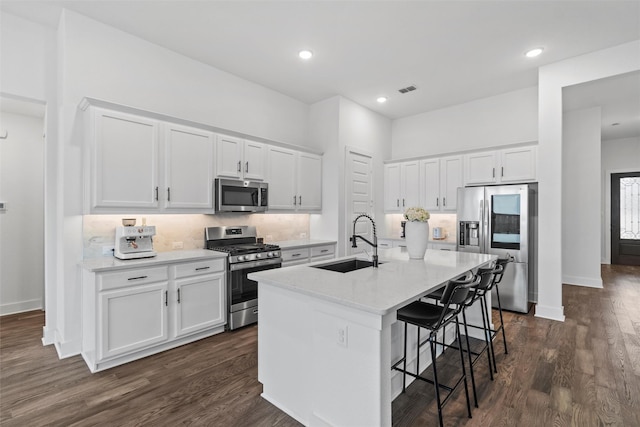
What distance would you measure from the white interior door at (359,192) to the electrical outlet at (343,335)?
11.1 feet

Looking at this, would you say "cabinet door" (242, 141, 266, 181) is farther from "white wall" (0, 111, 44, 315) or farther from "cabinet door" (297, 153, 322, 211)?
"white wall" (0, 111, 44, 315)

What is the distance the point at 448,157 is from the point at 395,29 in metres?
2.57

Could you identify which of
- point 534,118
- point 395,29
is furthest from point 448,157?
point 395,29

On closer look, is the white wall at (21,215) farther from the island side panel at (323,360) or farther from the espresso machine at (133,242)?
the island side panel at (323,360)

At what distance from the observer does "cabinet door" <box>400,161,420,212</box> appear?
5.63 meters

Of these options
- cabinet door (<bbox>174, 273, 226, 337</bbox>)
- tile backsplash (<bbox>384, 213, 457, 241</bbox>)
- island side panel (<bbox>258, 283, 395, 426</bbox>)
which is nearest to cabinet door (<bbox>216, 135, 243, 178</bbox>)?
cabinet door (<bbox>174, 273, 226, 337</bbox>)

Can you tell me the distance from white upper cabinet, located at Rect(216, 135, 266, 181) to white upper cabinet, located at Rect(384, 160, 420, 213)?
263 cm

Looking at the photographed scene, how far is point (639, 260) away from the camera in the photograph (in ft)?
24.6

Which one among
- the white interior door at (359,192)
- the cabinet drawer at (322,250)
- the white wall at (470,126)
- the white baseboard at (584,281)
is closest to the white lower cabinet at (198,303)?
the cabinet drawer at (322,250)

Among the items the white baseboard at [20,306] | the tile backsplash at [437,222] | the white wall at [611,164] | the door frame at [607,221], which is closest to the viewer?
the white baseboard at [20,306]

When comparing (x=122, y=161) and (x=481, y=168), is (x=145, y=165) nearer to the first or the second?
(x=122, y=161)

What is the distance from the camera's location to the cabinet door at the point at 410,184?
222 inches

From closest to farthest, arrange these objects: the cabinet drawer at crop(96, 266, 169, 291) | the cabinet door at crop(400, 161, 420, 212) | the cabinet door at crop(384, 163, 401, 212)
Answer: the cabinet drawer at crop(96, 266, 169, 291) < the cabinet door at crop(400, 161, 420, 212) < the cabinet door at crop(384, 163, 401, 212)

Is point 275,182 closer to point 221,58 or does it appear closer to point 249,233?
point 249,233
